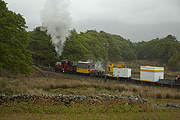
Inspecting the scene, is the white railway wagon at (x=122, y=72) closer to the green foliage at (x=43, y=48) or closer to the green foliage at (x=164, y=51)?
the green foliage at (x=43, y=48)

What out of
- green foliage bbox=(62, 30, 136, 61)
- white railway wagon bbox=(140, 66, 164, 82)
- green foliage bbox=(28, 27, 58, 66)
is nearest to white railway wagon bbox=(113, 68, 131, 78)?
white railway wagon bbox=(140, 66, 164, 82)

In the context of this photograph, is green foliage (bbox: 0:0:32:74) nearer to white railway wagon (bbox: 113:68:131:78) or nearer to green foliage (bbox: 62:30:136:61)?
white railway wagon (bbox: 113:68:131:78)

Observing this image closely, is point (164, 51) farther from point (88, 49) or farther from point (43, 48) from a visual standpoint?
point (43, 48)

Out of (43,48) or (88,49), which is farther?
(88,49)

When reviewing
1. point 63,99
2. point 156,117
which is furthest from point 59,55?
point 156,117

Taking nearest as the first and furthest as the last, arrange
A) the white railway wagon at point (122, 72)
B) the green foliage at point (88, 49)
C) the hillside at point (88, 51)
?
the white railway wagon at point (122, 72) < the hillside at point (88, 51) < the green foliage at point (88, 49)

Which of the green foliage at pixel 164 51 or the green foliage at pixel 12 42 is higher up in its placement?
the green foliage at pixel 164 51

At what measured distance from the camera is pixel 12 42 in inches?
955

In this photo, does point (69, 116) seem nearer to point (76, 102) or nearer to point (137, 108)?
point (76, 102)

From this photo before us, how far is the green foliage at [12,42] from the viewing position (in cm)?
2294

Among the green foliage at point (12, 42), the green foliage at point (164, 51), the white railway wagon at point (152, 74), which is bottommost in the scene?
the white railway wagon at point (152, 74)

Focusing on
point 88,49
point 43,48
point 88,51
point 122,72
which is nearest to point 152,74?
point 122,72

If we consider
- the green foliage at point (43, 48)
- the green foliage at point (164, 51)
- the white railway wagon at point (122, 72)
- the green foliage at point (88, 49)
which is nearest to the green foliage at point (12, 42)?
the white railway wagon at point (122, 72)

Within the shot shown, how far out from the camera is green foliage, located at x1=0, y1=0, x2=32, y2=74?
22.9m
